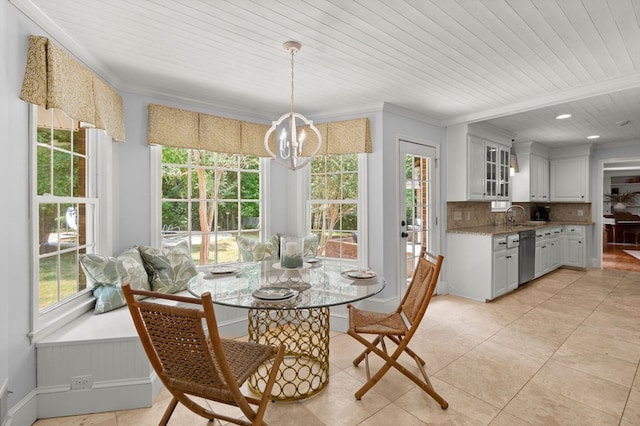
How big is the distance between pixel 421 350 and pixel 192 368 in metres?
2.13

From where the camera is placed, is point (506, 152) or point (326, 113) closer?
point (326, 113)

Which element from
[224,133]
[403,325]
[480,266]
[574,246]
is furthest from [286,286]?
[574,246]

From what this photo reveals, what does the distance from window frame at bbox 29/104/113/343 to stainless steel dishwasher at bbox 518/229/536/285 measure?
5.10 m

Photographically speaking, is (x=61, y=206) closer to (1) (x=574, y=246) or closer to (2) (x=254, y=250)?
(2) (x=254, y=250)

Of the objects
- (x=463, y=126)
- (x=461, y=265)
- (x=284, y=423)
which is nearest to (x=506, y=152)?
(x=463, y=126)

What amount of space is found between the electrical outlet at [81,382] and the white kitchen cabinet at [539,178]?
22.2 ft

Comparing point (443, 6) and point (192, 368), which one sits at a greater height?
point (443, 6)

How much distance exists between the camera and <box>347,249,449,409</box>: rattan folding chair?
6.82 ft

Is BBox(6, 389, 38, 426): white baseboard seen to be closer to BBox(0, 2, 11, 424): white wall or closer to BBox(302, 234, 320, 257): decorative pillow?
BBox(0, 2, 11, 424): white wall

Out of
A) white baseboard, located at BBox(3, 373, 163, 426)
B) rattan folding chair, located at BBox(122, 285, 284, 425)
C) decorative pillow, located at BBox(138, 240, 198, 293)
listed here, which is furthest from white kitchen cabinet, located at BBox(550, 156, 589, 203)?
white baseboard, located at BBox(3, 373, 163, 426)

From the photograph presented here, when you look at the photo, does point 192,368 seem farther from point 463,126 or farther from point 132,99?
point 463,126

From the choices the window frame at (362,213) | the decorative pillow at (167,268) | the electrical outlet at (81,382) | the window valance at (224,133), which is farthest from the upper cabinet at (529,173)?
the electrical outlet at (81,382)

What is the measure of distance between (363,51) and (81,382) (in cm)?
296

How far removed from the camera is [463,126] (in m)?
4.47
